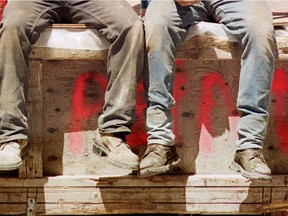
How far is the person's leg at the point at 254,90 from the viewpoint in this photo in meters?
3.97

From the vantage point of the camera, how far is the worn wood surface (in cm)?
427

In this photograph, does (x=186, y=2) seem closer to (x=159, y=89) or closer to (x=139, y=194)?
(x=159, y=89)

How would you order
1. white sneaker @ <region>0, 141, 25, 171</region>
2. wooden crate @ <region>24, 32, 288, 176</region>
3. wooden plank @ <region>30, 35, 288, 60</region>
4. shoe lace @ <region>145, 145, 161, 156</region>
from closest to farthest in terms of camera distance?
white sneaker @ <region>0, 141, 25, 171</region> → shoe lace @ <region>145, 145, 161, 156</region> → wooden plank @ <region>30, 35, 288, 60</region> → wooden crate @ <region>24, 32, 288, 176</region>

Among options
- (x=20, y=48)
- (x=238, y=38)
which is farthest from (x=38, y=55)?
(x=238, y=38)

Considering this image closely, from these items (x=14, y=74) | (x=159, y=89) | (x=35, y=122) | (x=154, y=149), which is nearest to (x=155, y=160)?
(x=154, y=149)

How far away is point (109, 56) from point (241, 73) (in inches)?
31.3

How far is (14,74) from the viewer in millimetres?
3857

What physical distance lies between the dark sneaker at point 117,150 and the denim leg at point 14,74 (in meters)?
0.46

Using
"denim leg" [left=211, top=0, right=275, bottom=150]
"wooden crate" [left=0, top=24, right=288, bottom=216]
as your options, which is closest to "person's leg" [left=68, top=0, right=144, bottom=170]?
"wooden crate" [left=0, top=24, right=288, bottom=216]

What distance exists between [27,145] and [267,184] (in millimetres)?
1553

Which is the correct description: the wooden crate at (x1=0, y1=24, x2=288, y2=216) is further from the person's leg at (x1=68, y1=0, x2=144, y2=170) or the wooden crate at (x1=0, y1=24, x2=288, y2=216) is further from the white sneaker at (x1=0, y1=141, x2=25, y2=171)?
the white sneaker at (x1=0, y1=141, x2=25, y2=171)

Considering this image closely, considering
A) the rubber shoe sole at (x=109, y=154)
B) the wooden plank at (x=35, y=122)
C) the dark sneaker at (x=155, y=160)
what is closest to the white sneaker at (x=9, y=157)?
the wooden plank at (x=35, y=122)

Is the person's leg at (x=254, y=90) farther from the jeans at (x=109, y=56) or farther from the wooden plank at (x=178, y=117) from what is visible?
the jeans at (x=109, y=56)

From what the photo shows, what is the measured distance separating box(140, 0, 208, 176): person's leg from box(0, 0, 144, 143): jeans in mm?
71
